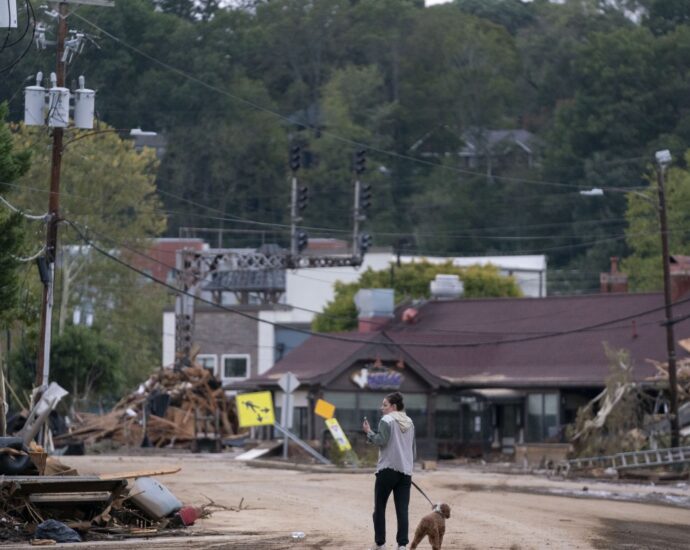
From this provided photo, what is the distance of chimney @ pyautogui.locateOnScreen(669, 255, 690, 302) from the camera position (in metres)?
52.8

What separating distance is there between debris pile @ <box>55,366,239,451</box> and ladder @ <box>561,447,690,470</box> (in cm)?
1554

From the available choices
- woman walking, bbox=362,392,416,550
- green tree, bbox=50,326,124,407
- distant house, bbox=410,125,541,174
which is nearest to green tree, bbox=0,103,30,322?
woman walking, bbox=362,392,416,550

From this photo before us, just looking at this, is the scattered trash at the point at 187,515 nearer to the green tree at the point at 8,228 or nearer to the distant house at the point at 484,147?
the green tree at the point at 8,228

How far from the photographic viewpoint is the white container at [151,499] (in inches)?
837

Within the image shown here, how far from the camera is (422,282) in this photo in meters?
81.7

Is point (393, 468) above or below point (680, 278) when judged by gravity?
below

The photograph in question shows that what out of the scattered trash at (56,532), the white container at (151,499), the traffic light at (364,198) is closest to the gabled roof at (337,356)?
the traffic light at (364,198)

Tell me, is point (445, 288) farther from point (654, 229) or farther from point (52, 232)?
point (52, 232)

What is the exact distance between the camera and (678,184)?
83.6 m

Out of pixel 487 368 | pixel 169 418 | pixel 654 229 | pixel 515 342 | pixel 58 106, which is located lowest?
pixel 169 418

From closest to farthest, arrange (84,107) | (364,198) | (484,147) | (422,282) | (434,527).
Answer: (434,527)
(84,107)
(364,198)
(422,282)
(484,147)

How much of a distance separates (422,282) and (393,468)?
212 feet

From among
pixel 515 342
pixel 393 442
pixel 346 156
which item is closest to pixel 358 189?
pixel 515 342

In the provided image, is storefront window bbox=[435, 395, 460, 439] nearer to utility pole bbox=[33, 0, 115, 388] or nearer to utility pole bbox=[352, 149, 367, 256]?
utility pole bbox=[352, 149, 367, 256]
